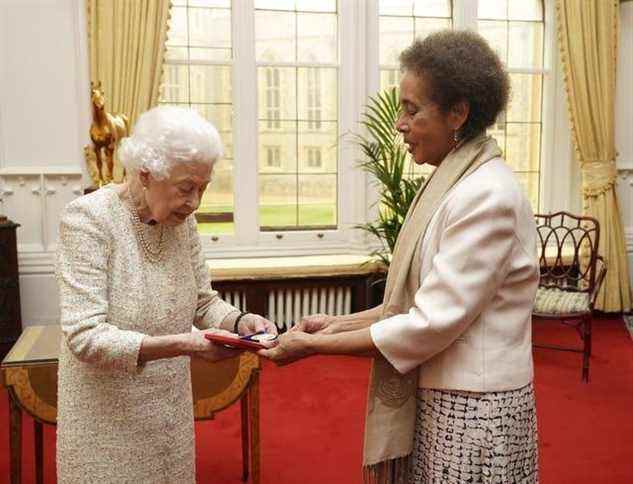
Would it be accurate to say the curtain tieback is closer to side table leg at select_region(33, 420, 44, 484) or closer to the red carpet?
the red carpet

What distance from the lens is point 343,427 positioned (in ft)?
12.8

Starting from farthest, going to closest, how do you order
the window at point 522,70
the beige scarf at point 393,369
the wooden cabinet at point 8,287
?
1. the window at point 522,70
2. the wooden cabinet at point 8,287
3. the beige scarf at point 393,369

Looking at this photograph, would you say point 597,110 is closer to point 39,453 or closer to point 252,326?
point 252,326

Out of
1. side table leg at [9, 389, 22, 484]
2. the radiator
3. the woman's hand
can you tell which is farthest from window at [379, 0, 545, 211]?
the woman's hand

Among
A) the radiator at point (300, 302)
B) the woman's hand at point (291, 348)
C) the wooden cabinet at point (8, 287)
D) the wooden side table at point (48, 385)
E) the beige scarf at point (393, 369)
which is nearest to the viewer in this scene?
the beige scarf at point (393, 369)

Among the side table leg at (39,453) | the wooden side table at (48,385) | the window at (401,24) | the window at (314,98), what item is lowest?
the side table leg at (39,453)

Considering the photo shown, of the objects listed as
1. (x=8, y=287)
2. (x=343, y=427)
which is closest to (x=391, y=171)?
(x=343, y=427)

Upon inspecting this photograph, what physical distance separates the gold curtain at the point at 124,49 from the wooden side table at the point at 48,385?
2.41 m

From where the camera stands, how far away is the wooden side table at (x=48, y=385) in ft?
8.84

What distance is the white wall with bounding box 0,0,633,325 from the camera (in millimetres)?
5047

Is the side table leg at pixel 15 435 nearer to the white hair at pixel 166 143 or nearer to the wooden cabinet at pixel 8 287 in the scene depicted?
the white hair at pixel 166 143

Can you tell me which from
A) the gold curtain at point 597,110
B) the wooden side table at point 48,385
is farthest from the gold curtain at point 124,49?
the gold curtain at point 597,110

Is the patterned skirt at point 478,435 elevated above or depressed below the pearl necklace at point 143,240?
below

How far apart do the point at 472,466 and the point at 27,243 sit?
4408 millimetres
